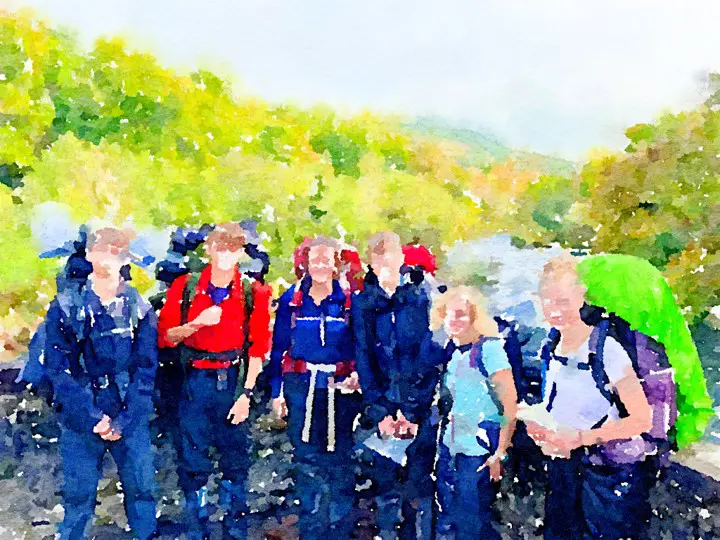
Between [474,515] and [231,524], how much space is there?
4.29 feet

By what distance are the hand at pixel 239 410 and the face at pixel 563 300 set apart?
1.43m

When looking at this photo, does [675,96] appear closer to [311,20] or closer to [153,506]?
[311,20]

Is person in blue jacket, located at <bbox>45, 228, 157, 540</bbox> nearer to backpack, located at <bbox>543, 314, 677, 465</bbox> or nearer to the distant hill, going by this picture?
backpack, located at <bbox>543, 314, 677, 465</bbox>

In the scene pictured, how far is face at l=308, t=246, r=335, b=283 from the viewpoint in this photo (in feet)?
9.11

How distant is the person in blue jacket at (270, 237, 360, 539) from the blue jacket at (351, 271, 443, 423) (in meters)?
0.12

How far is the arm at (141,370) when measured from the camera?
2.64m

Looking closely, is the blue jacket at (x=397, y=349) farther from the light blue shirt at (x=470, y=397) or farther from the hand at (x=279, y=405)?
the hand at (x=279, y=405)

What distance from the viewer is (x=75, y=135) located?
51.2ft

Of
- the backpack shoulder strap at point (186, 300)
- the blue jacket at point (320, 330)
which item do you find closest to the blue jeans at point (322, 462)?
the blue jacket at point (320, 330)

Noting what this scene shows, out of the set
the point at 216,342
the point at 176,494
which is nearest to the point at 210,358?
the point at 216,342

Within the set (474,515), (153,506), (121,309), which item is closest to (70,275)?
(121,309)

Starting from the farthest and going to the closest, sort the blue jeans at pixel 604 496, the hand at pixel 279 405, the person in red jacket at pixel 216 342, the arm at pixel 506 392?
the hand at pixel 279 405 → the person in red jacket at pixel 216 342 → the arm at pixel 506 392 → the blue jeans at pixel 604 496

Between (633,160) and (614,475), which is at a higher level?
(633,160)

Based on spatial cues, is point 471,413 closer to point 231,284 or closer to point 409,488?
point 409,488
